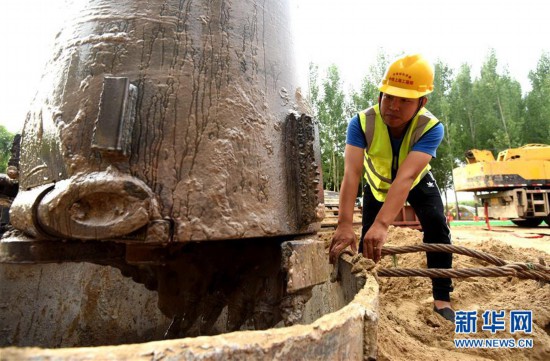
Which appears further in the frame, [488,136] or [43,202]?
[488,136]

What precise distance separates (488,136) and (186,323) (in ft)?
90.1

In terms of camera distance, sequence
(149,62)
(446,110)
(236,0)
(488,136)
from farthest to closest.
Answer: (488,136)
(446,110)
(236,0)
(149,62)

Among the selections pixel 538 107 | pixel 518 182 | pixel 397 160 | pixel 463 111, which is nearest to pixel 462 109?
pixel 463 111

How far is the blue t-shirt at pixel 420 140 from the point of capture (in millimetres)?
2666

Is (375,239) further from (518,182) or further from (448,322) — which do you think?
(518,182)

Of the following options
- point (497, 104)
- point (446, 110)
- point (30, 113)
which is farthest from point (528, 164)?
point (497, 104)

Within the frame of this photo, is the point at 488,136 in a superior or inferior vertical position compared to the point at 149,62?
superior

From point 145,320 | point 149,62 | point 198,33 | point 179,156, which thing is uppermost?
point 198,33

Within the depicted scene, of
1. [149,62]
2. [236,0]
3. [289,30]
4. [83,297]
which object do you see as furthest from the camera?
[83,297]

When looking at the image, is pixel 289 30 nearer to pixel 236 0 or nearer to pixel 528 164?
pixel 236 0

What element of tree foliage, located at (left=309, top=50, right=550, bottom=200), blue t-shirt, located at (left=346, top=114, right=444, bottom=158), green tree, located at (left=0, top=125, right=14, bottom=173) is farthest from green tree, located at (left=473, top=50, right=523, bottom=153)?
green tree, located at (left=0, top=125, right=14, bottom=173)

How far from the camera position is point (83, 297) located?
12.5 ft

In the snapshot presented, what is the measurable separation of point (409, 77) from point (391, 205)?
33.9 inches

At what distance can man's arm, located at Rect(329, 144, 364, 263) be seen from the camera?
8.77ft
